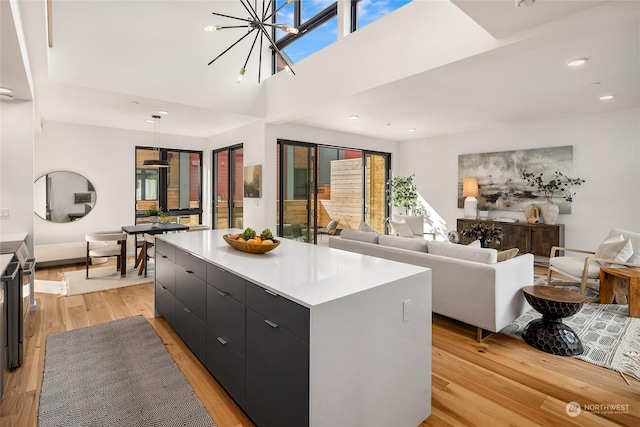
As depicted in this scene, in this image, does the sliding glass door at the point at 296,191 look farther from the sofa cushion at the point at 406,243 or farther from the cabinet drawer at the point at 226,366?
the cabinet drawer at the point at 226,366

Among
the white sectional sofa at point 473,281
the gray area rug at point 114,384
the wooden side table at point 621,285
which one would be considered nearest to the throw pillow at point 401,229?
the white sectional sofa at point 473,281

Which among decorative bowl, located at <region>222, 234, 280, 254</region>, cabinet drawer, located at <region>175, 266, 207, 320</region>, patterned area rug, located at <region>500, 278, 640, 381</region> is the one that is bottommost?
patterned area rug, located at <region>500, 278, 640, 381</region>

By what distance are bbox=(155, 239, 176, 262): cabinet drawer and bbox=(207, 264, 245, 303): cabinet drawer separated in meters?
0.85

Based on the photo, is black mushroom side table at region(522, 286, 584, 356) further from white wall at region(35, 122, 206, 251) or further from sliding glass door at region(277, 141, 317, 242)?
white wall at region(35, 122, 206, 251)

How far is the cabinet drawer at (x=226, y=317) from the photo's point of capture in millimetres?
1888

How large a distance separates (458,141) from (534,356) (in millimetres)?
5091

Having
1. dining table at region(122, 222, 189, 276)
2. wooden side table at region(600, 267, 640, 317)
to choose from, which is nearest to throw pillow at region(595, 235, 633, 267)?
wooden side table at region(600, 267, 640, 317)

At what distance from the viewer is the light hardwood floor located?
6.34ft

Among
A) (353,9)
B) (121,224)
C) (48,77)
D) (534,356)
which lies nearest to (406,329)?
(534,356)

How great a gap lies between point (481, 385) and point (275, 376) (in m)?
1.53

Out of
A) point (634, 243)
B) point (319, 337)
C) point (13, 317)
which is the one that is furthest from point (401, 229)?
point (13, 317)

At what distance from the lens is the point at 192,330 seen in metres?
2.57

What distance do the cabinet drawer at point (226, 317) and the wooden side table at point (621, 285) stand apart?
12.4ft

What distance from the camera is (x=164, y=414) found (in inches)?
76.6
